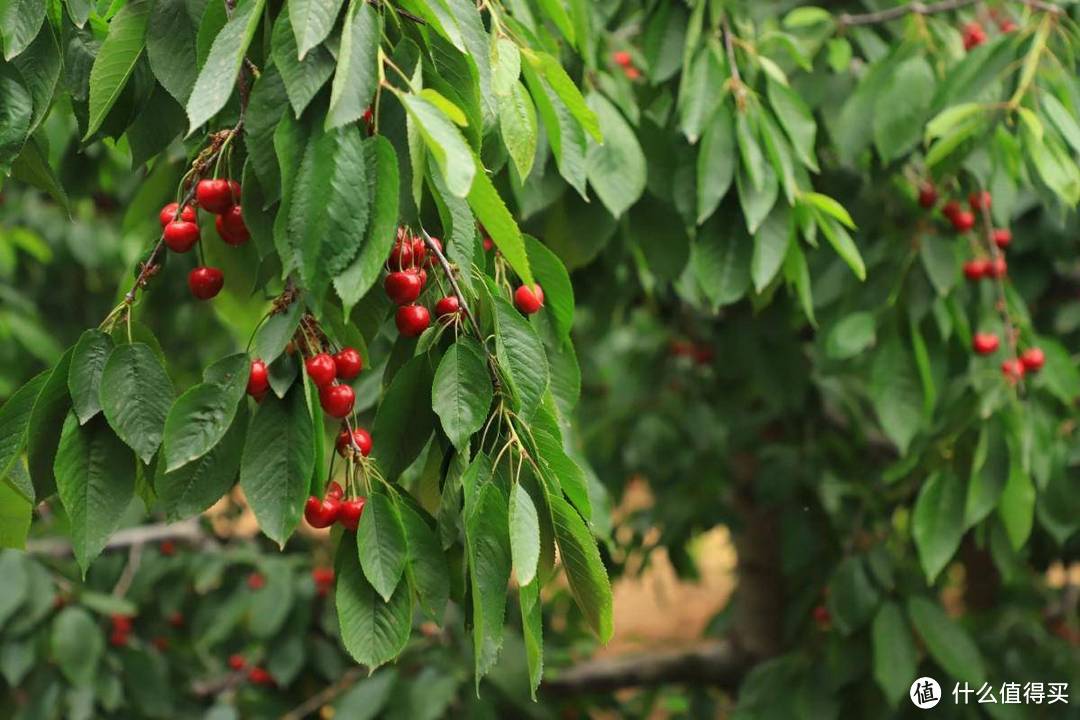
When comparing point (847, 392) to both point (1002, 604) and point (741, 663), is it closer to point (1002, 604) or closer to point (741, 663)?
point (741, 663)

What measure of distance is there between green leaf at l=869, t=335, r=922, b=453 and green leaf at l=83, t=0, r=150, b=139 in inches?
55.1

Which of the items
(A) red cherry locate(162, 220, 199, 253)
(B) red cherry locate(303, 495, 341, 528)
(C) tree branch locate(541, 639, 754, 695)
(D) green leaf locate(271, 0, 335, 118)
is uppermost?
(D) green leaf locate(271, 0, 335, 118)

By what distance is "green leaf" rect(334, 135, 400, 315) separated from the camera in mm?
975

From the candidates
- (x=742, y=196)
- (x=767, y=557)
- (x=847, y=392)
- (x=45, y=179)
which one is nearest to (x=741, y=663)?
(x=767, y=557)

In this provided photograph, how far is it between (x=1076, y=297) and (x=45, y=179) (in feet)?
8.29

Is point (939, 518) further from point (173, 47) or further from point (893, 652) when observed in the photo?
point (173, 47)

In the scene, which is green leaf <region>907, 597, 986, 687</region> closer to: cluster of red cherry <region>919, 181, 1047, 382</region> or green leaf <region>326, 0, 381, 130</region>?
cluster of red cherry <region>919, 181, 1047, 382</region>

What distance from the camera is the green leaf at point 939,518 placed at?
2146 mm

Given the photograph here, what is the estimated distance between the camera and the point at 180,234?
3.70ft

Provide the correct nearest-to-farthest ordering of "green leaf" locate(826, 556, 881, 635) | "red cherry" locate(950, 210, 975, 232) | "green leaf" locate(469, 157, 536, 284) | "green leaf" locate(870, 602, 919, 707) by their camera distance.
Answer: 1. "green leaf" locate(469, 157, 536, 284)
2. "red cherry" locate(950, 210, 975, 232)
3. "green leaf" locate(870, 602, 919, 707)
4. "green leaf" locate(826, 556, 881, 635)

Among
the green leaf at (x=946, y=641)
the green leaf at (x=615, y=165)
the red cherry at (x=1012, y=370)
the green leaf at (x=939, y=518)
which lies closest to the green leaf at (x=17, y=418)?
the green leaf at (x=615, y=165)

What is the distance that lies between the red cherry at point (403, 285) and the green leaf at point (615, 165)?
0.70 m

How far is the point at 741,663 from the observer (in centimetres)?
358

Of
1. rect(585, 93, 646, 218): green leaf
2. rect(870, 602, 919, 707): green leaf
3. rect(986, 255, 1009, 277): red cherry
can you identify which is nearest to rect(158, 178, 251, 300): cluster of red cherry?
rect(585, 93, 646, 218): green leaf
